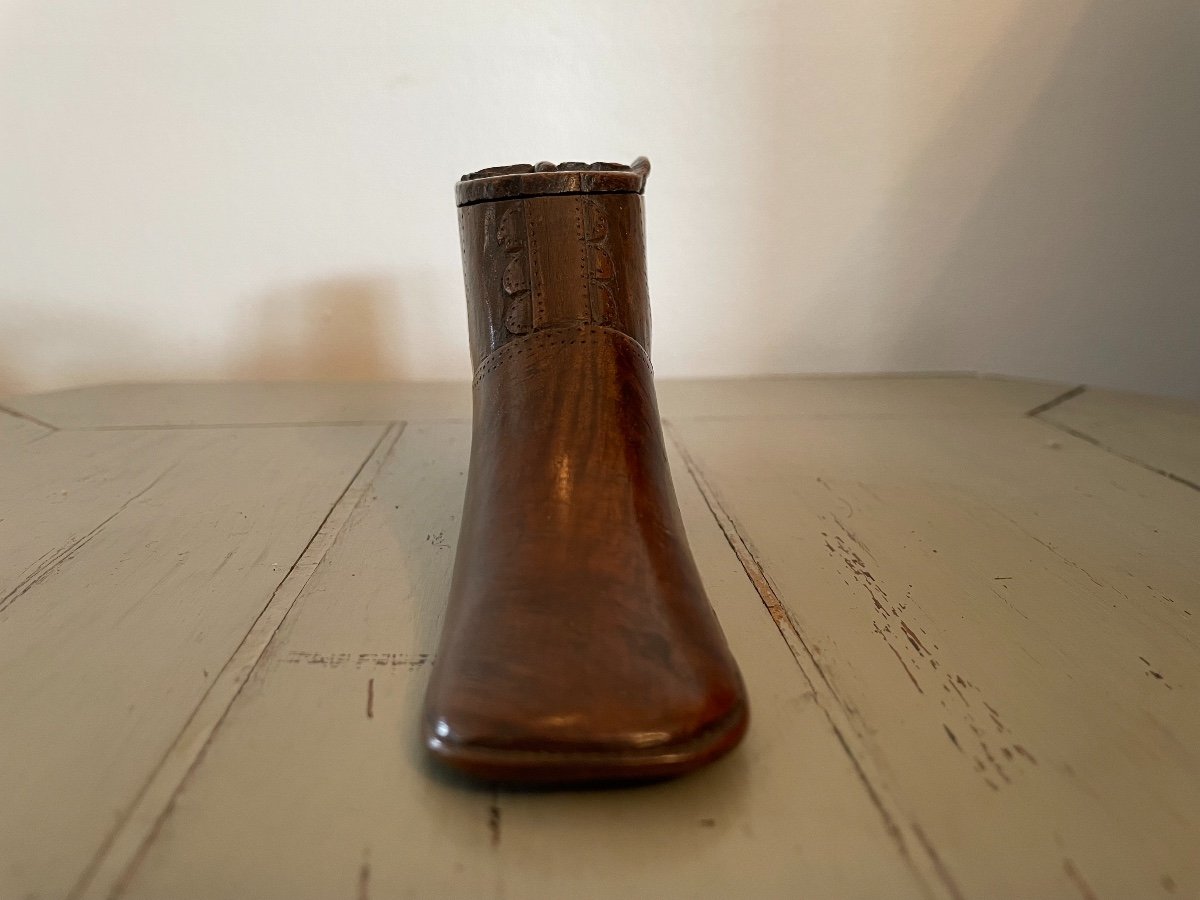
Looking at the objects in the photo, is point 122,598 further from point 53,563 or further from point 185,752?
point 185,752

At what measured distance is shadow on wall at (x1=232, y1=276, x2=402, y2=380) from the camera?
1262mm

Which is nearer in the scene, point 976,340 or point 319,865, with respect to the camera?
point 319,865

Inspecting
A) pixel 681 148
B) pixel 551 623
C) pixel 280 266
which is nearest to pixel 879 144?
pixel 681 148

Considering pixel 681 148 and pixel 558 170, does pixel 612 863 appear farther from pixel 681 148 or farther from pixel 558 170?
pixel 681 148

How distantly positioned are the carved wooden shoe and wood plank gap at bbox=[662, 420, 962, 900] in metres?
0.07

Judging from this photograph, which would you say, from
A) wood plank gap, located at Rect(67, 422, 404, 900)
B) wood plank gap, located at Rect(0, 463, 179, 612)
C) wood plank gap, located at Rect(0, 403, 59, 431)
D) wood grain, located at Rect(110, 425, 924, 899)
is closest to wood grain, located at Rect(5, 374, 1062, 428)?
wood plank gap, located at Rect(0, 403, 59, 431)

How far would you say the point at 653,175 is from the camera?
122 cm

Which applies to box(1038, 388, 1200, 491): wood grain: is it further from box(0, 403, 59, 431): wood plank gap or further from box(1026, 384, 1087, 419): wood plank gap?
box(0, 403, 59, 431): wood plank gap

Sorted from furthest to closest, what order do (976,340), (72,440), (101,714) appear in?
(976,340), (72,440), (101,714)

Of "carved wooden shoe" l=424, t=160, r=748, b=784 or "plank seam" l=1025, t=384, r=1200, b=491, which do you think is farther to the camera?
"plank seam" l=1025, t=384, r=1200, b=491

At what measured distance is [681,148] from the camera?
1.21 metres

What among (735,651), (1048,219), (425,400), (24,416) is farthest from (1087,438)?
(24,416)

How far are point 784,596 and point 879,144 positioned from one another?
900mm

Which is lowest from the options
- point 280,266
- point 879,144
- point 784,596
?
point 784,596
